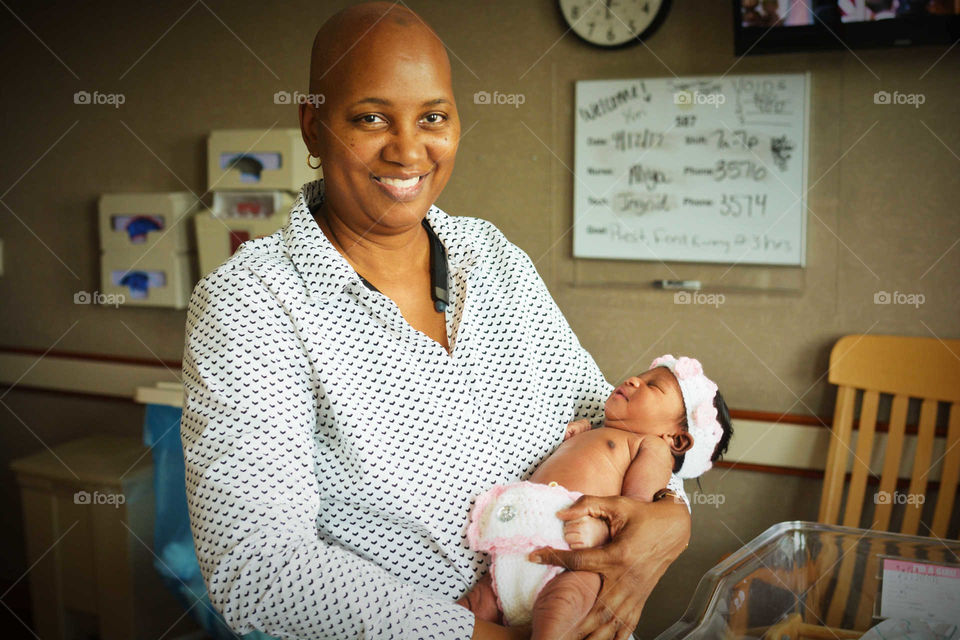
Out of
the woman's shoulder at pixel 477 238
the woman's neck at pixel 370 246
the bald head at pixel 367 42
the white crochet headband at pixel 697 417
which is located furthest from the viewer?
the white crochet headband at pixel 697 417

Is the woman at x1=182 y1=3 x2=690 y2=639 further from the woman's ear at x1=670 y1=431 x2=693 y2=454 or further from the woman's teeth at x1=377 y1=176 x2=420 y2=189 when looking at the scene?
the woman's ear at x1=670 y1=431 x2=693 y2=454

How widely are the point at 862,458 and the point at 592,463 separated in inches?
56.1

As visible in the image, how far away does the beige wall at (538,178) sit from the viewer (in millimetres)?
2361

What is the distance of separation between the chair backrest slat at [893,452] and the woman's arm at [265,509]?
1.74 meters

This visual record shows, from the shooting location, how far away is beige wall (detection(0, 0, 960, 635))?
236 centimetres

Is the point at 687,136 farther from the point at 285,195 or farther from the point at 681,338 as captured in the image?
the point at 285,195

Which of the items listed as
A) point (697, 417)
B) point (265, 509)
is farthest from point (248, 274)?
point (697, 417)

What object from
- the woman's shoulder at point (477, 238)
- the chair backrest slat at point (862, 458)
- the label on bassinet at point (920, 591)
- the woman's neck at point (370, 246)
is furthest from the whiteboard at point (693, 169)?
the woman's neck at point (370, 246)

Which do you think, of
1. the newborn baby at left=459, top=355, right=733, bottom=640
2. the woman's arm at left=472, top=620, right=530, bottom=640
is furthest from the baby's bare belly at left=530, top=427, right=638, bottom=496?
the woman's arm at left=472, top=620, right=530, bottom=640

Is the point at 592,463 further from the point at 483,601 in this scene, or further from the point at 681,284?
the point at 681,284

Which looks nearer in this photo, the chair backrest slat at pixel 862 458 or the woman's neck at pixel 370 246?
the woman's neck at pixel 370 246

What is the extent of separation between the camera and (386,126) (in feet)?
3.86

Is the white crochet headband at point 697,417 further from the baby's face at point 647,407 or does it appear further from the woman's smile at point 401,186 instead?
the woman's smile at point 401,186

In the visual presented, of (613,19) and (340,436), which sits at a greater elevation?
(613,19)
